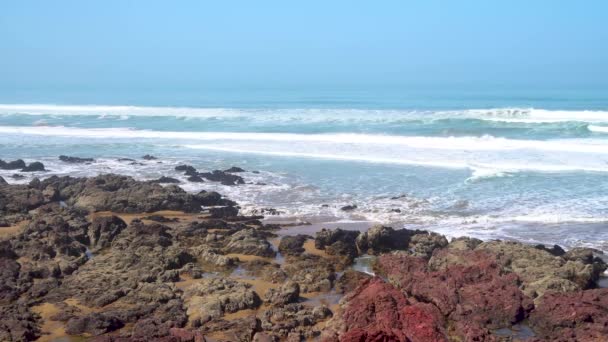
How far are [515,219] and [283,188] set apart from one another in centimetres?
716

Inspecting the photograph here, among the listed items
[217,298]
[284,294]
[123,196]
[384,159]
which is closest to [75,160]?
[123,196]

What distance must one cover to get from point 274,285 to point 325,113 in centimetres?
4142

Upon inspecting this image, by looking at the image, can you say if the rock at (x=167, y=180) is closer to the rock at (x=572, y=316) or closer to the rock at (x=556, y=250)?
the rock at (x=556, y=250)

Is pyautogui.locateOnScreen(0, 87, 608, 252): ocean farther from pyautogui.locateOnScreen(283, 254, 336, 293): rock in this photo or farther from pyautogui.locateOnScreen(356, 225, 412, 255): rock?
pyautogui.locateOnScreen(283, 254, 336, 293): rock

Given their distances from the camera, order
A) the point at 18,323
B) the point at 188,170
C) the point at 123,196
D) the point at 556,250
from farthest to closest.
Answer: the point at 188,170 < the point at 123,196 < the point at 556,250 < the point at 18,323

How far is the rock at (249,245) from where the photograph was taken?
11.7m

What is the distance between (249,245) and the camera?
1185 cm

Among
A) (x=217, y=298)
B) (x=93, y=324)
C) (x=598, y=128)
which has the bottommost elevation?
(x=93, y=324)

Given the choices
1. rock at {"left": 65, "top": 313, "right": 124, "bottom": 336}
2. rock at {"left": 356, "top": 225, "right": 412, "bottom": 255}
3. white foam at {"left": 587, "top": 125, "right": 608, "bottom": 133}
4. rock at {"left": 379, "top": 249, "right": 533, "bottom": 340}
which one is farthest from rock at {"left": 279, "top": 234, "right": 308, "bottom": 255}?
white foam at {"left": 587, "top": 125, "right": 608, "bottom": 133}

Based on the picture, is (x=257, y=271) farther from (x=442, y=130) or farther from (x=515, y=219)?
(x=442, y=130)

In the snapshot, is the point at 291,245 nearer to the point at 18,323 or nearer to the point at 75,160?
the point at 18,323

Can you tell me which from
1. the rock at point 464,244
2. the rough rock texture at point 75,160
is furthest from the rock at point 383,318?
the rough rock texture at point 75,160

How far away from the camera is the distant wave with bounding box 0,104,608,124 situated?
42.8m

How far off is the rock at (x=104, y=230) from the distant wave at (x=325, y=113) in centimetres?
3235
